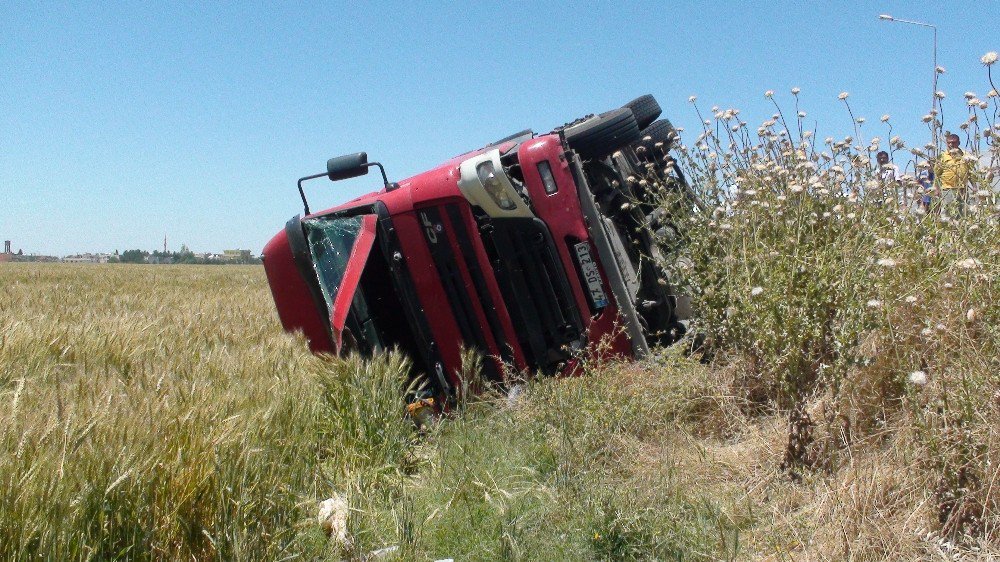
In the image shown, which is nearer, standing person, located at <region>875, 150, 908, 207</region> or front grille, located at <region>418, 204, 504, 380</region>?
standing person, located at <region>875, 150, 908, 207</region>

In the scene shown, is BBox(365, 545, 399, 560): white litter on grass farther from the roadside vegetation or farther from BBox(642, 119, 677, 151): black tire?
BBox(642, 119, 677, 151): black tire

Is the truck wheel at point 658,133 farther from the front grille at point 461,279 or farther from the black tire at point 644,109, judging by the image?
the front grille at point 461,279

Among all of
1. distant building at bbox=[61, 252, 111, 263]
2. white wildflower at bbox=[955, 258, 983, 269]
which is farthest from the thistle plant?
distant building at bbox=[61, 252, 111, 263]

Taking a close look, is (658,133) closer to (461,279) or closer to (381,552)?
(461,279)

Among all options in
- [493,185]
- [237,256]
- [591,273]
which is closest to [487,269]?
[493,185]

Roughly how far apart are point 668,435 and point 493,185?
212 cm

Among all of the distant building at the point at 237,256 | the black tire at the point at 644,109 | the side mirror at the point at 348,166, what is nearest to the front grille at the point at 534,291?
the side mirror at the point at 348,166

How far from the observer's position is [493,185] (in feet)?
19.2

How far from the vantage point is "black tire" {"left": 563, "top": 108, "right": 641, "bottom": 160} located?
6.85 meters

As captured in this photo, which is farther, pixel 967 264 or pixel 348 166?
pixel 348 166

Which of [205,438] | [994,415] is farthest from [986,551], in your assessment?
[205,438]

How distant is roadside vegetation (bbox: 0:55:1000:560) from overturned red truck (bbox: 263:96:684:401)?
0.62 m

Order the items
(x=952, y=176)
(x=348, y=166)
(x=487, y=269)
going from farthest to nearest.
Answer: (x=348, y=166) → (x=487, y=269) → (x=952, y=176)

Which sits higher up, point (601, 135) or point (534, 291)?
point (601, 135)
